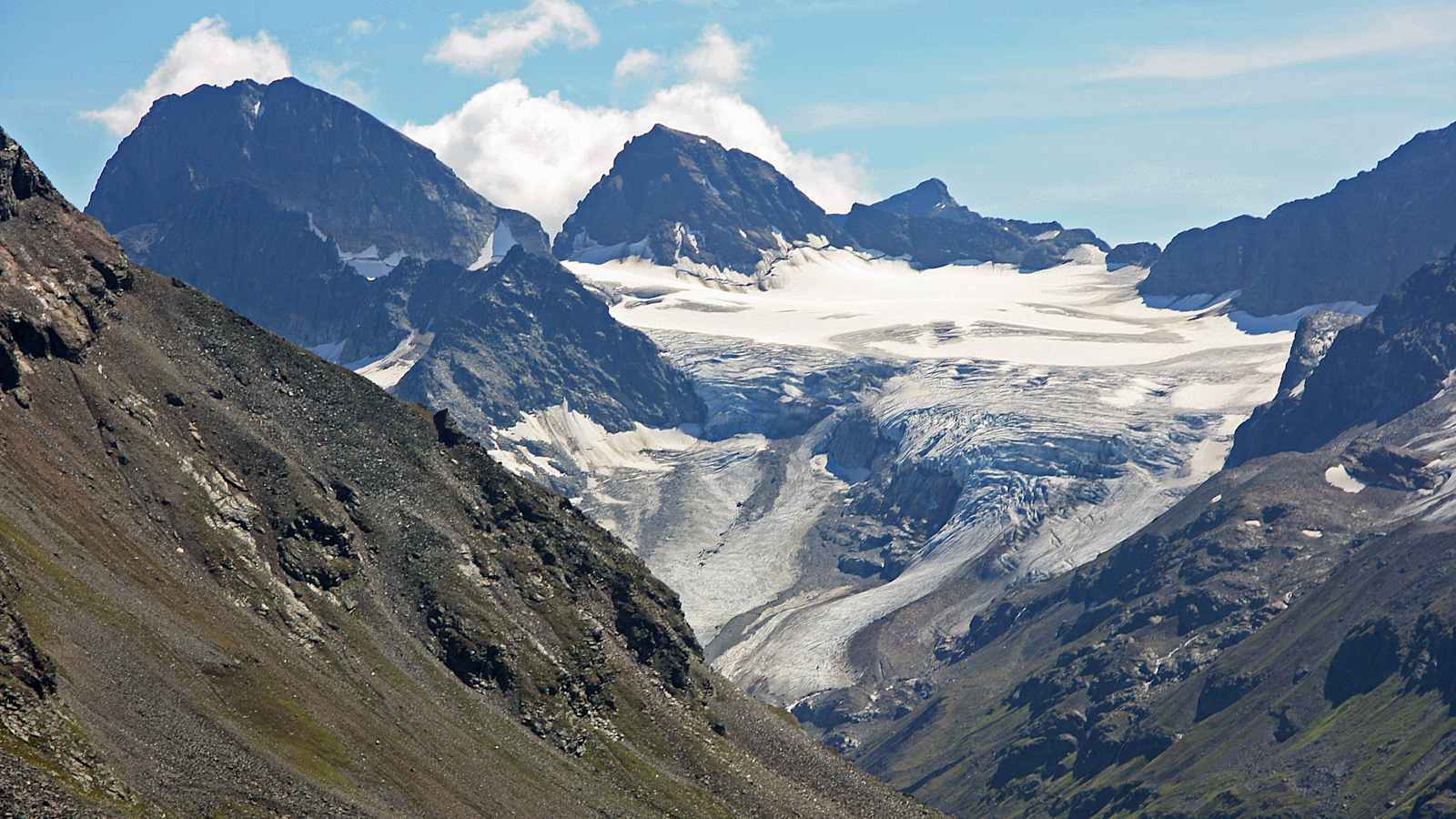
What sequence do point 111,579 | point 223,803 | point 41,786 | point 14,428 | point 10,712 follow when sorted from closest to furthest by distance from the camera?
point 41,786 < point 10,712 < point 223,803 < point 111,579 < point 14,428

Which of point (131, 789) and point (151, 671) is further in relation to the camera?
point (151, 671)

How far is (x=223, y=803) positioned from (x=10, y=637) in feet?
64.9

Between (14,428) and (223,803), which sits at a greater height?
(14,428)

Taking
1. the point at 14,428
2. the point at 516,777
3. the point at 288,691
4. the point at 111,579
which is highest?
the point at 14,428

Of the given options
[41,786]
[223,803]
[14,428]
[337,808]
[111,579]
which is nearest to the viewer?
[41,786]

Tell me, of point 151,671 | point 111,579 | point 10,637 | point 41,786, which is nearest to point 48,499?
point 111,579

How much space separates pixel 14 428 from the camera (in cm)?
19375

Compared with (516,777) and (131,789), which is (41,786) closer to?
(131,789)

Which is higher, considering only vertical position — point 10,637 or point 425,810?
point 10,637

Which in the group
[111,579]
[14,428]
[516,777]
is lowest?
[516,777]

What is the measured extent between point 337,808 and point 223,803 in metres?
14.7

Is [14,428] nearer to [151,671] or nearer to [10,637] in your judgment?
[151,671]

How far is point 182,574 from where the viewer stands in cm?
19425

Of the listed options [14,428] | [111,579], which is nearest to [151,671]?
[111,579]
